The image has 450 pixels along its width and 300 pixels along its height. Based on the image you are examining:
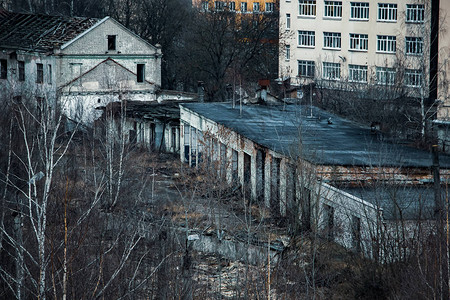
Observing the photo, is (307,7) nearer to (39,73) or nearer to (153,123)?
(153,123)

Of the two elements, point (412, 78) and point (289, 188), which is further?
point (412, 78)

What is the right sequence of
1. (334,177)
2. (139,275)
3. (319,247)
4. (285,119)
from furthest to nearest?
(285,119), (334,177), (319,247), (139,275)

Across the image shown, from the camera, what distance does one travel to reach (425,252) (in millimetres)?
12562

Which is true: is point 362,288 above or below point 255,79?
below

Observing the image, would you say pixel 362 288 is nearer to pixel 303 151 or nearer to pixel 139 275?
pixel 139 275

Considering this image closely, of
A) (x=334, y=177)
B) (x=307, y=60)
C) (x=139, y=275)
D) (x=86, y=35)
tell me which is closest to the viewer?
(x=139, y=275)

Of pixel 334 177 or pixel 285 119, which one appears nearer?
pixel 334 177

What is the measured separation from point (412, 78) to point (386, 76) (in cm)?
106


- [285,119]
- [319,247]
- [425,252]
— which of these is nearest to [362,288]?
[319,247]

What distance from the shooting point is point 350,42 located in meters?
42.0

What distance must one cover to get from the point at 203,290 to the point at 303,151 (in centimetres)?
657

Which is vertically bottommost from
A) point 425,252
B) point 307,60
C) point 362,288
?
point 362,288

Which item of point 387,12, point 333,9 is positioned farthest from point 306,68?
point 387,12

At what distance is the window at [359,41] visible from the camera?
1628 inches
